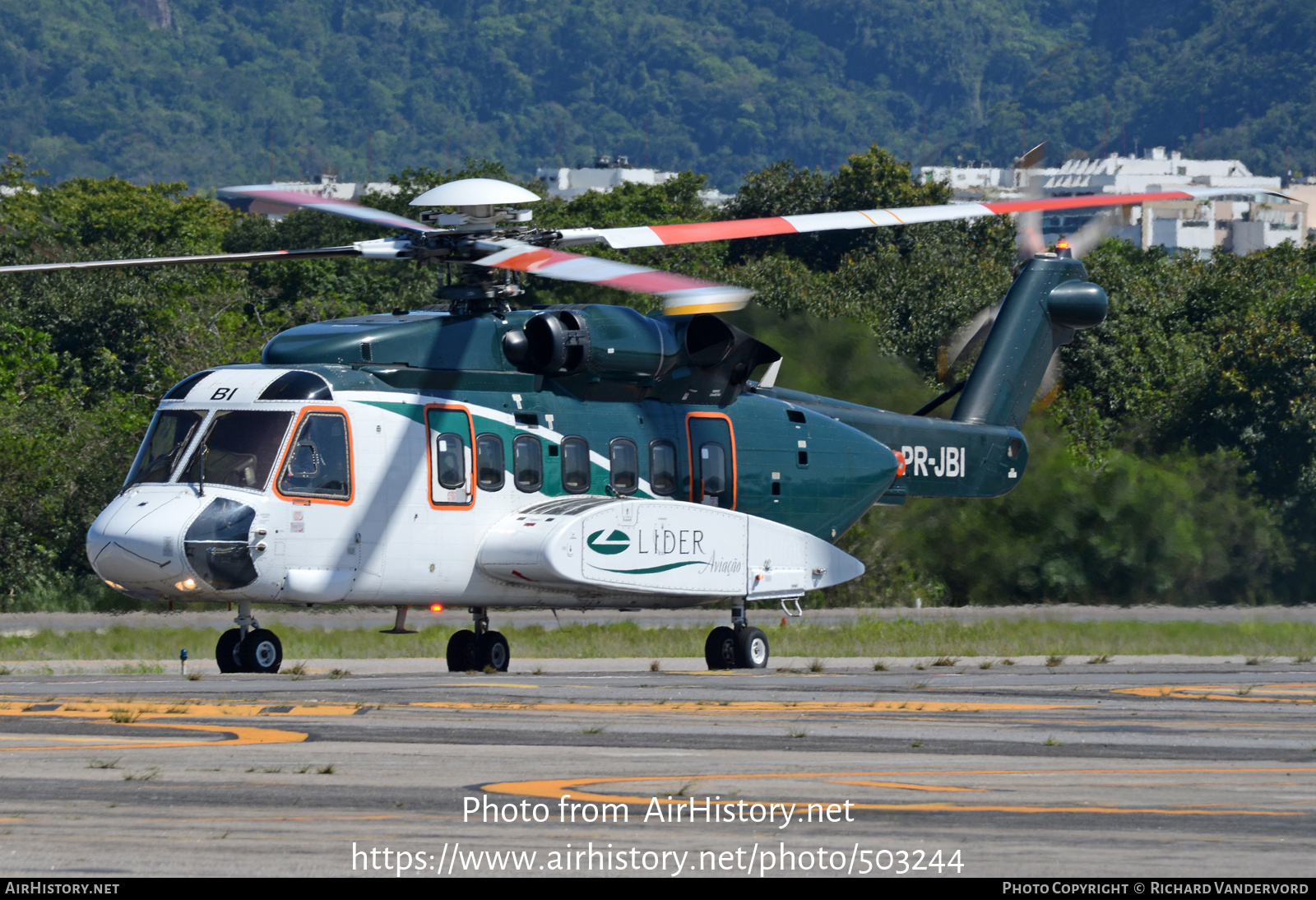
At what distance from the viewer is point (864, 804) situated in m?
8.76

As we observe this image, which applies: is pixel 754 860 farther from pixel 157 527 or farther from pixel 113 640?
pixel 113 640

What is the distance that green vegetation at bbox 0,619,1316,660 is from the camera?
87.8 ft

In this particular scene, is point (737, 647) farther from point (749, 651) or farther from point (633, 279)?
point (633, 279)

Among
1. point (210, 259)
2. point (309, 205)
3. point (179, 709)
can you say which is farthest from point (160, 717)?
point (309, 205)

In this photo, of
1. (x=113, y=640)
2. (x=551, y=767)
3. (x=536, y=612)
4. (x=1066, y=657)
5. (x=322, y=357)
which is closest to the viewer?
(x=551, y=767)

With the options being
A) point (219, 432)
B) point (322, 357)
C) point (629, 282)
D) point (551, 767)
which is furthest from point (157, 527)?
point (551, 767)

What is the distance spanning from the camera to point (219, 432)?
17.8 metres

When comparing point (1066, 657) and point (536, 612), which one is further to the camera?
point (536, 612)

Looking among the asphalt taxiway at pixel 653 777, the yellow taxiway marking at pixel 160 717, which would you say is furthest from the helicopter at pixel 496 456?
the yellow taxiway marking at pixel 160 717

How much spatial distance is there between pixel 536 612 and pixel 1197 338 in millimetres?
25188

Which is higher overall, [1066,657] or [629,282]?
[629,282]

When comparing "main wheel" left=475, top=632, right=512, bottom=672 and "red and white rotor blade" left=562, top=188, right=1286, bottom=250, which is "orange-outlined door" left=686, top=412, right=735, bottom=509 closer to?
"red and white rotor blade" left=562, top=188, right=1286, bottom=250

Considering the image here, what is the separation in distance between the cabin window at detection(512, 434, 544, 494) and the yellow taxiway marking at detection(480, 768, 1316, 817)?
33.4ft

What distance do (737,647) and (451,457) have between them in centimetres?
498
